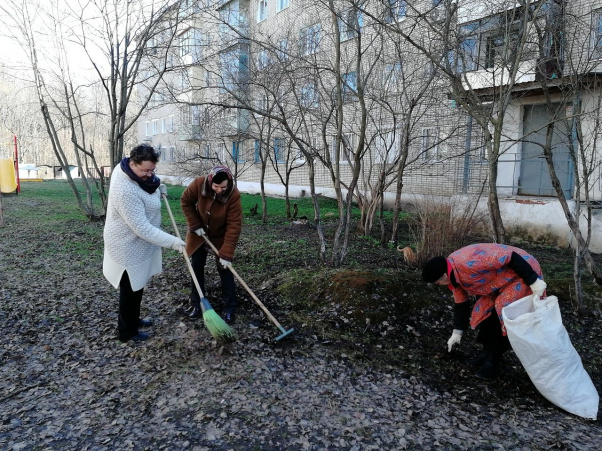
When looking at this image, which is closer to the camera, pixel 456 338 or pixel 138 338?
pixel 456 338

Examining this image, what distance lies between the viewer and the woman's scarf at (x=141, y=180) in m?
3.36

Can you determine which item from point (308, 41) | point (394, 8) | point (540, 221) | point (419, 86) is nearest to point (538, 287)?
point (394, 8)

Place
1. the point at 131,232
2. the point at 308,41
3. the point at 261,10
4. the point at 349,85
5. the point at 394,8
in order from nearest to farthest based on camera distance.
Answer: the point at 131,232
the point at 394,8
the point at 308,41
the point at 349,85
the point at 261,10

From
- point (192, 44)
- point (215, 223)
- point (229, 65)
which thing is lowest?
point (215, 223)

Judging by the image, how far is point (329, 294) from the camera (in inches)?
182

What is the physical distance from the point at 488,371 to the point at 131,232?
2.84 meters

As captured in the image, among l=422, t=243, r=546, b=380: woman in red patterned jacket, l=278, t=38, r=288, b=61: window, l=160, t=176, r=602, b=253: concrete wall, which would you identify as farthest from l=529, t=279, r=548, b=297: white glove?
l=160, t=176, r=602, b=253: concrete wall

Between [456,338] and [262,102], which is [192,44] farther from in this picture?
[456,338]

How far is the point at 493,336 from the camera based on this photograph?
11.2 feet

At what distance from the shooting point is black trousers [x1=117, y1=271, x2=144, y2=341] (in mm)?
3555

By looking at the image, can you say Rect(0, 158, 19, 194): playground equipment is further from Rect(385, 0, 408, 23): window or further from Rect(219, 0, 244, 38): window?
Rect(385, 0, 408, 23): window

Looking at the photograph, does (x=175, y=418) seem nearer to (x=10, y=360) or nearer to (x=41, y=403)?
(x=41, y=403)

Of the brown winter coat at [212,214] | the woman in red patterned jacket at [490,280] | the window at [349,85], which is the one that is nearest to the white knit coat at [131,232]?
the brown winter coat at [212,214]

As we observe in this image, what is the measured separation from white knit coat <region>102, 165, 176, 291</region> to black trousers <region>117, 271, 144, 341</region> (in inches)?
3.0
